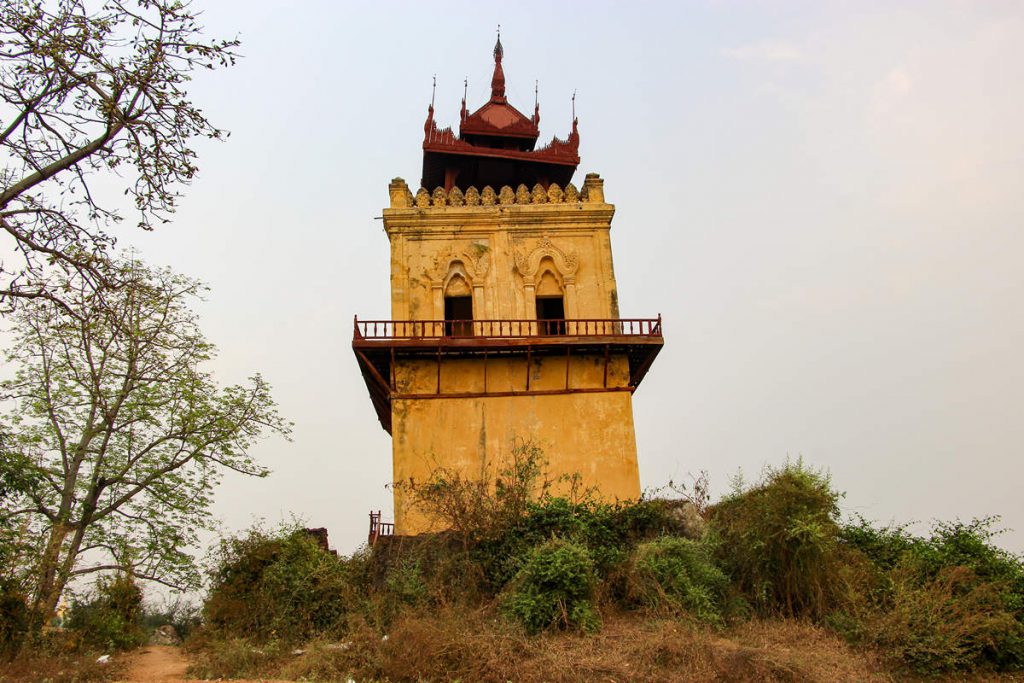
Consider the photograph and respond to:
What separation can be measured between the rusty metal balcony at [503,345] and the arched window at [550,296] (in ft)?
3.11

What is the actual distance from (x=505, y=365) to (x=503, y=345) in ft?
2.32

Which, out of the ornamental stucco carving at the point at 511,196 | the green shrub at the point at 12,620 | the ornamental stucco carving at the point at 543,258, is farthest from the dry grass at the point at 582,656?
the ornamental stucco carving at the point at 511,196

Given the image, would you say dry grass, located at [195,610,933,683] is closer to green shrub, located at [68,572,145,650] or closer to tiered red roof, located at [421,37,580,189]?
green shrub, located at [68,572,145,650]

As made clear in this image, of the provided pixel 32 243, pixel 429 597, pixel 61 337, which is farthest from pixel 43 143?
pixel 61 337

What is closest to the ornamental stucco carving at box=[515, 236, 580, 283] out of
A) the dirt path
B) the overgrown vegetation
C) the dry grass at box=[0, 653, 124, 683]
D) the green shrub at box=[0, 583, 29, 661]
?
the overgrown vegetation

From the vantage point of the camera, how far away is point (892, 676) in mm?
11102

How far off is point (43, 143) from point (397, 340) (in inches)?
402

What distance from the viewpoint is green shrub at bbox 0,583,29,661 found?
11969 millimetres

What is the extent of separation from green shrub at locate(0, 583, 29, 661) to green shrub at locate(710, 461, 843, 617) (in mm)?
10887

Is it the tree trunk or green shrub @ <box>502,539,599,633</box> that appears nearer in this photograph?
green shrub @ <box>502,539,599,633</box>

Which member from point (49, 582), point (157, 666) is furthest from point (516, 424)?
point (49, 582)

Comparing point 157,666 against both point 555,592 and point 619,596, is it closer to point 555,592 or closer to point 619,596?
point 555,592

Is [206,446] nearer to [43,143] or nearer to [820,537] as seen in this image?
[43,143]

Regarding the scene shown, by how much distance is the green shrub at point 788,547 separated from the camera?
1265 cm
